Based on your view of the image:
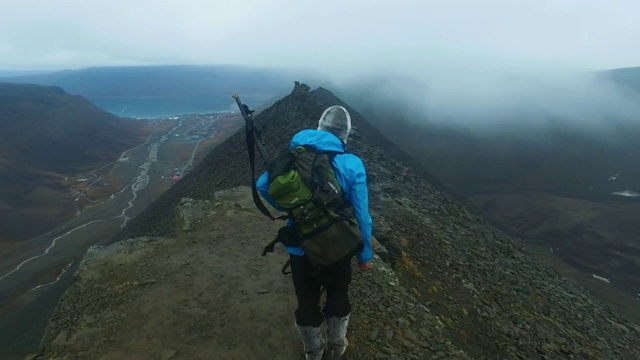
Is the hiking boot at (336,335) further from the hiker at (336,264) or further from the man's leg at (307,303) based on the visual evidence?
the man's leg at (307,303)

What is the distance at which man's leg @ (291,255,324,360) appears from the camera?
13.2 ft

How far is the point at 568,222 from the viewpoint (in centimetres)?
5644

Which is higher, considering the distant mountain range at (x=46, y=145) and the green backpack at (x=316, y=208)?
the green backpack at (x=316, y=208)

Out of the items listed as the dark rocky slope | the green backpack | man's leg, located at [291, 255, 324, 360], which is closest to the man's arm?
the green backpack

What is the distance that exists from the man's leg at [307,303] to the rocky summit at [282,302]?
0.90 metres

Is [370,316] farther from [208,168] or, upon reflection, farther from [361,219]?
[208,168]

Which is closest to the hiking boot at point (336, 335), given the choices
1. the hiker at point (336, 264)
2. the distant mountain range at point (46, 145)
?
the hiker at point (336, 264)

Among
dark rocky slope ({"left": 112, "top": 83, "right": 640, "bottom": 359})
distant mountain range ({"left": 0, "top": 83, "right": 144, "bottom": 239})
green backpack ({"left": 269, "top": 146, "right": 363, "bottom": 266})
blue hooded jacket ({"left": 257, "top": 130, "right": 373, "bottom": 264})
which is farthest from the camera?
distant mountain range ({"left": 0, "top": 83, "right": 144, "bottom": 239})

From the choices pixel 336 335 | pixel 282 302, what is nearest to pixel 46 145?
pixel 282 302

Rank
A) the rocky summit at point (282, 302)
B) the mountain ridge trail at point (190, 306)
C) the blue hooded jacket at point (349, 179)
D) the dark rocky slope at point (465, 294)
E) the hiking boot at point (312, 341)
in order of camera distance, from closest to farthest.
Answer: the blue hooded jacket at point (349, 179) → the hiking boot at point (312, 341) → the mountain ridge trail at point (190, 306) → the rocky summit at point (282, 302) → the dark rocky slope at point (465, 294)

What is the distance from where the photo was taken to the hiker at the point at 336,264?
3834mm

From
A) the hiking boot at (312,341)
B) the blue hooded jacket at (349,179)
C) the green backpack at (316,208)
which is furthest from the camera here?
the hiking boot at (312,341)

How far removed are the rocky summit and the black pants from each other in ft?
4.29

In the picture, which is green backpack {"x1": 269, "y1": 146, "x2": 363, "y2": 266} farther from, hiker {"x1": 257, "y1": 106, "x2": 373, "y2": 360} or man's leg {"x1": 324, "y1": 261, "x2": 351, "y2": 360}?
man's leg {"x1": 324, "y1": 261, "x2": 351, "y2": 360}
